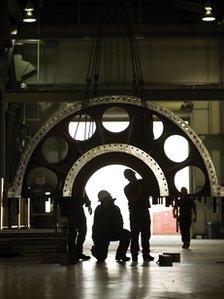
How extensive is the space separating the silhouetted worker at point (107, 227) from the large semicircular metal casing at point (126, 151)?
336 centimetres

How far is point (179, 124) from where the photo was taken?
357 inches

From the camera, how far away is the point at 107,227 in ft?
40.7

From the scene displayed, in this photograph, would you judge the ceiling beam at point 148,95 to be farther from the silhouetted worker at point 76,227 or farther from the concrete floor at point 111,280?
the concrete floor at point 111,280

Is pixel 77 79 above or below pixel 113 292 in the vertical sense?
above

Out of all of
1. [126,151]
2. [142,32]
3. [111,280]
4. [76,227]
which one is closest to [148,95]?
[142,32]

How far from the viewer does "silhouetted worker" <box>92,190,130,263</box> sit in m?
12.4

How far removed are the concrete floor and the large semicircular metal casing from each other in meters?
1.22

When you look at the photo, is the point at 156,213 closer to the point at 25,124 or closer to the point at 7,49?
the point at 25,124

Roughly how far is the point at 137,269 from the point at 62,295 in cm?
331

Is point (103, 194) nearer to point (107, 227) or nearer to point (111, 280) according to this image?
point (107, 227)

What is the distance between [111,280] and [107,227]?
3.32 m

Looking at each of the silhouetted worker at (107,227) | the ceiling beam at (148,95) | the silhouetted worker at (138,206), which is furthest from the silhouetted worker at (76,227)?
the ceiling beam at (148,95)

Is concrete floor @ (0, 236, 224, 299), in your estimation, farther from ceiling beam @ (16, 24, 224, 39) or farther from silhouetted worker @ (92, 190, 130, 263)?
ceiling beam @ (16, 24, 224, 39)

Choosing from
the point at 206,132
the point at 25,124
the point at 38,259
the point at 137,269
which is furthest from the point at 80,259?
the point at 206,132
